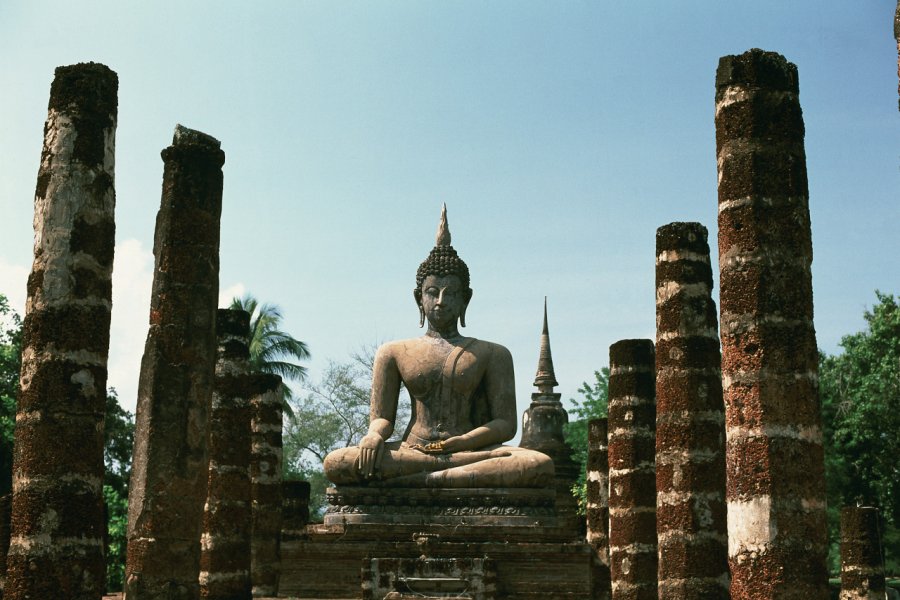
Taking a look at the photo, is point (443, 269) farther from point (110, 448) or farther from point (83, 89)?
point (110, 448)

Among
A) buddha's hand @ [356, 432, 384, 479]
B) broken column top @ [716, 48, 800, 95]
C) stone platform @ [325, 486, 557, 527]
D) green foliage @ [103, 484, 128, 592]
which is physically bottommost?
green foliage @ [103, 484, 128, 592]

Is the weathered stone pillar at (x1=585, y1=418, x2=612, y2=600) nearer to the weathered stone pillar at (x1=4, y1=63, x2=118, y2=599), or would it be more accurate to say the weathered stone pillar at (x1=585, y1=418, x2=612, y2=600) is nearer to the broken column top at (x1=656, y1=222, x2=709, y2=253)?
the broken column top at (x1=656, y1=222, x2=709, y2=253)

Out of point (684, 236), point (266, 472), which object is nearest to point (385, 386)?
point (684, 236)

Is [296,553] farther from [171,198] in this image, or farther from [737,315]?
[737,315]

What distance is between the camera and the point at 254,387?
64.0 feet

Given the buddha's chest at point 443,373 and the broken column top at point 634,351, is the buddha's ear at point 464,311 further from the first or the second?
the broken column top at point 634,351

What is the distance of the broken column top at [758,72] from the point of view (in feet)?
32.3

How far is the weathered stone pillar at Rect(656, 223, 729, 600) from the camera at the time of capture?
12.8 m

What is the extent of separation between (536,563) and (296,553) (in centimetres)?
255

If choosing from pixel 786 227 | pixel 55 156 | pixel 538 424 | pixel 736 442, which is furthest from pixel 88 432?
pixel 538 424

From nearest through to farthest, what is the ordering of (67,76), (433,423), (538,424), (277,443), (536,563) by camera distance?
(67,76) → (536,563) → (433,423) → (277,443) → (538,424)

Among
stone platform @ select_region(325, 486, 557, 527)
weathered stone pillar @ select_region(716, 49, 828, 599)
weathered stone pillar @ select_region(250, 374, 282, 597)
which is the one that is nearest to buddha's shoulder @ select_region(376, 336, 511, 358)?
stone platform @ select_region(325, 486, 557, 527)

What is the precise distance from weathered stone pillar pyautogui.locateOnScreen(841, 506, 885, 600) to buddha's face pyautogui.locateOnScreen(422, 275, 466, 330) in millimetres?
7537

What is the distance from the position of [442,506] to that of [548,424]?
24515mm
